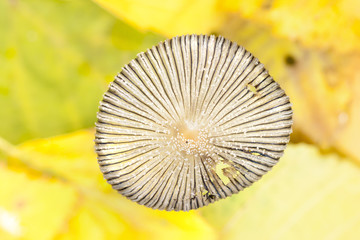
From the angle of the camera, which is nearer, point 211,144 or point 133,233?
point 211,144

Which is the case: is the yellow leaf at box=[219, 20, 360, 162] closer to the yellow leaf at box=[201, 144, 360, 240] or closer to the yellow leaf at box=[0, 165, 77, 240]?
the yellow leaf at box=[201, 144, 360, 240]

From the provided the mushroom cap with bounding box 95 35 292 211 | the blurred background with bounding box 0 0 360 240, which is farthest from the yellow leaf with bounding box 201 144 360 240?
the mushroom cap with bounding box 95 35 292 211

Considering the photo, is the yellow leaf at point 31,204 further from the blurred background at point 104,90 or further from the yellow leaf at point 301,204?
the yellow leaf at point 301,204

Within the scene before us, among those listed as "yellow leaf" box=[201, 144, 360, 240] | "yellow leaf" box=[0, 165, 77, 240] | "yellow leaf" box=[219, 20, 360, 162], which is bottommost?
"yellow leaf" box=[201, 144, 360, 240]
